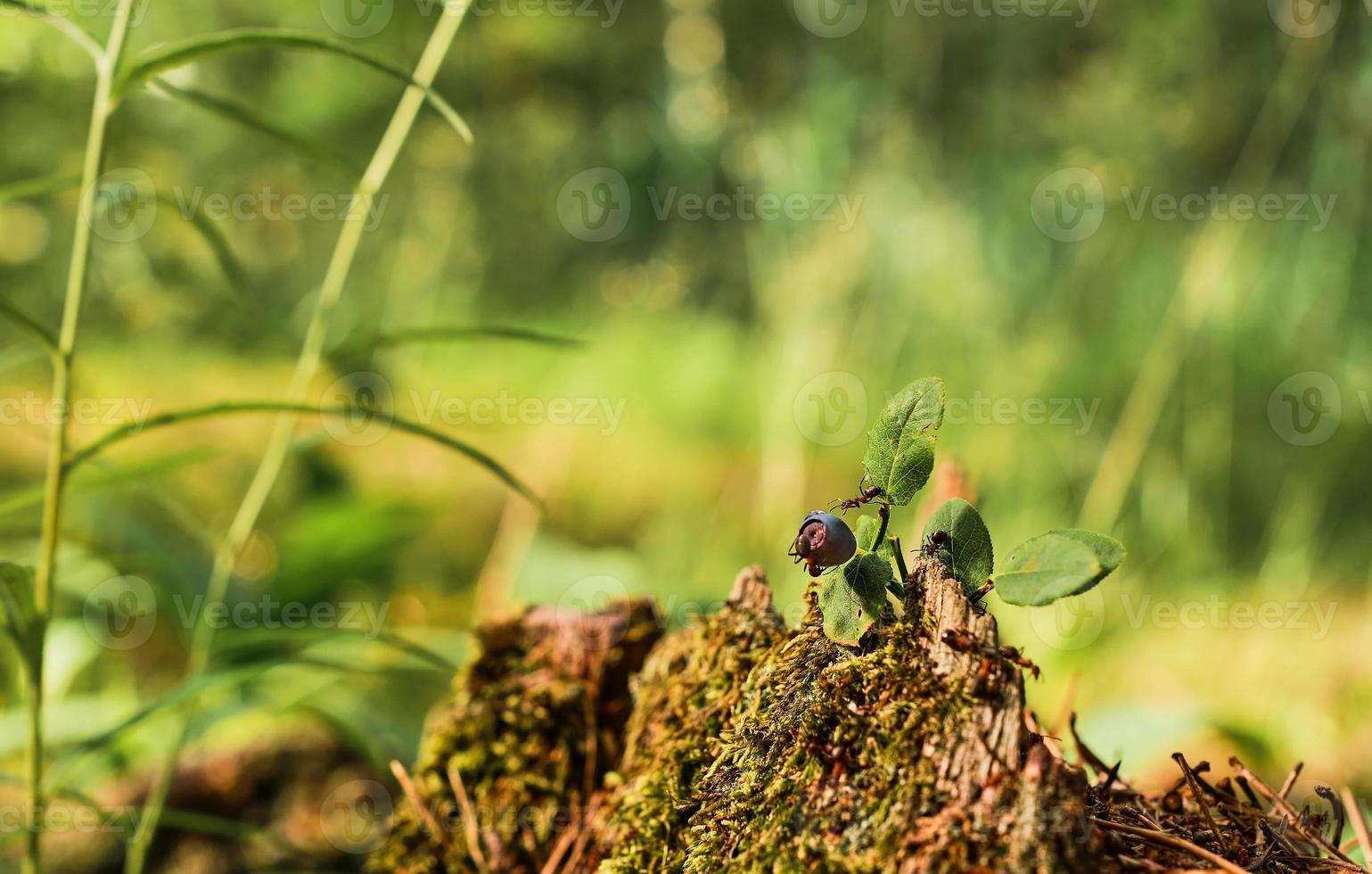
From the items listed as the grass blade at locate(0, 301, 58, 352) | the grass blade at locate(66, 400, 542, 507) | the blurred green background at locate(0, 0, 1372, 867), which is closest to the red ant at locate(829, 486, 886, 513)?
the grass blade at locate(66, 400, 542, 507)

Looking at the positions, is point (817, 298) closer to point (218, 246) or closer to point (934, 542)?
point (218, 246)

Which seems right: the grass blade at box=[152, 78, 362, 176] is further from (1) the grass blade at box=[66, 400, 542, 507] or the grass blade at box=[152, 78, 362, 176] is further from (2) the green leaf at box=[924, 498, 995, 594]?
(2) the green leaf at box=[924, 498, 995, 594]

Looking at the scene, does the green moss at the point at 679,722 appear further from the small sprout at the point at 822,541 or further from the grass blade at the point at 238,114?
the grass blade at the point at 238,114

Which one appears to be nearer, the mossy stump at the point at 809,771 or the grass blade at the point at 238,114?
the mossy stump at the point at 809,771

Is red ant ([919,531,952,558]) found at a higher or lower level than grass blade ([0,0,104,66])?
lower

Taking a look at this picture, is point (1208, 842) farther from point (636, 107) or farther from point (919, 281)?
point (636, 107)

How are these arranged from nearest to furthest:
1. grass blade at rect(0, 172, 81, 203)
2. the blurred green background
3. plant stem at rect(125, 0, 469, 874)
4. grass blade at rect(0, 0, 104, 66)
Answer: grass blade at rect(0, 0, 104, 66) → grass blade at rect(0, 172, 81, 203) → plant stem at rect(125, 0, 469, 874) → the blurred green background

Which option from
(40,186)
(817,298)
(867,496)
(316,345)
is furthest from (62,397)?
(817,298)

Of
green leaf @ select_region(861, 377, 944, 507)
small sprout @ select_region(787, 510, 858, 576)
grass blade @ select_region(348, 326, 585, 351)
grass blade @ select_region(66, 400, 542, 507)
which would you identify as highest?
grass blade @ select_region(348, 326, 585, 351)

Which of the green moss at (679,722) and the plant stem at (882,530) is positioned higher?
the plant stem at (882,530)

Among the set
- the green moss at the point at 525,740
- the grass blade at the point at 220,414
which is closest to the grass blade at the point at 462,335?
the grass blade at the point at 220,414
